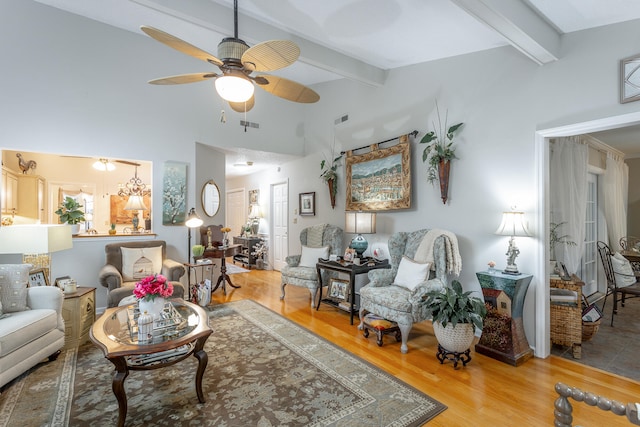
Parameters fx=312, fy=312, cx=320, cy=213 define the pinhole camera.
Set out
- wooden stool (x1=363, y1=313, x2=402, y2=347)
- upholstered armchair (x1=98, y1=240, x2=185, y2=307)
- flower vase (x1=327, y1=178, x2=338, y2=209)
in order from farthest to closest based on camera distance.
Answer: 1. flower vase (x1=327, y1=178, x2=338, y2=209)
2. upholstered armchair (x1=98, y1=240, x2=185, y2=307)
3. wooden stool (x1=363, y1=313, x2=402, y2=347)

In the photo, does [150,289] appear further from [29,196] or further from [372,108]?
[29,196]

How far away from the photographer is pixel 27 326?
2416 millimetres

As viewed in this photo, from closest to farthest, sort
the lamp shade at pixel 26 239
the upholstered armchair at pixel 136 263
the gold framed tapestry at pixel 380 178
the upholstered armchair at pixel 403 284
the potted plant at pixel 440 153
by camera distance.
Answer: the lamp shade at pixel 26 239 < the upholstered armchair at pixel 403 284 < the potted plant at pixel 440 153 < the upholstered armchair at pixel 136 263 < the gold framed tapestry at pixel 380 178

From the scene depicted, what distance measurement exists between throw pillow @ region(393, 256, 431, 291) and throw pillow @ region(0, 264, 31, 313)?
3.53 meters

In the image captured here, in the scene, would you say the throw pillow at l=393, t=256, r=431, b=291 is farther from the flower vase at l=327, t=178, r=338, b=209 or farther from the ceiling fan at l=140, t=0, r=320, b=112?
the ceiling fan at l=140, t=0, r=320, b=112

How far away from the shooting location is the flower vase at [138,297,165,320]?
88.7 inches

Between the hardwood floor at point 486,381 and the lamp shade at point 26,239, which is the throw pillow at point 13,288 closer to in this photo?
the lamp shade at point 26,239

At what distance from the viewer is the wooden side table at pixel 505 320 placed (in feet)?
9.04

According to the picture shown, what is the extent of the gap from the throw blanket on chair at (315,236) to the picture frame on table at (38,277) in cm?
319

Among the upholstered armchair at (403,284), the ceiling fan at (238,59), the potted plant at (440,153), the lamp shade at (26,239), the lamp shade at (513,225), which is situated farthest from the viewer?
the potted plant at (440,153)

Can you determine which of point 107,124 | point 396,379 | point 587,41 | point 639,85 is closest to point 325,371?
point 396,379

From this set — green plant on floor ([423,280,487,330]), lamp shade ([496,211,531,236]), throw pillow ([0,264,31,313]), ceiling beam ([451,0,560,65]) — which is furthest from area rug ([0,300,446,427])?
ceiling beam ([451,0,560,65])

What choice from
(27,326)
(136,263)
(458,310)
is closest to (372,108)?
(458,310)

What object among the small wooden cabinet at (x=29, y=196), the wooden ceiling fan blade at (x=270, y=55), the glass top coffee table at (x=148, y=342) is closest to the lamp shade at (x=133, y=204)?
the small wooden cabinet at (x=29, y=196)
